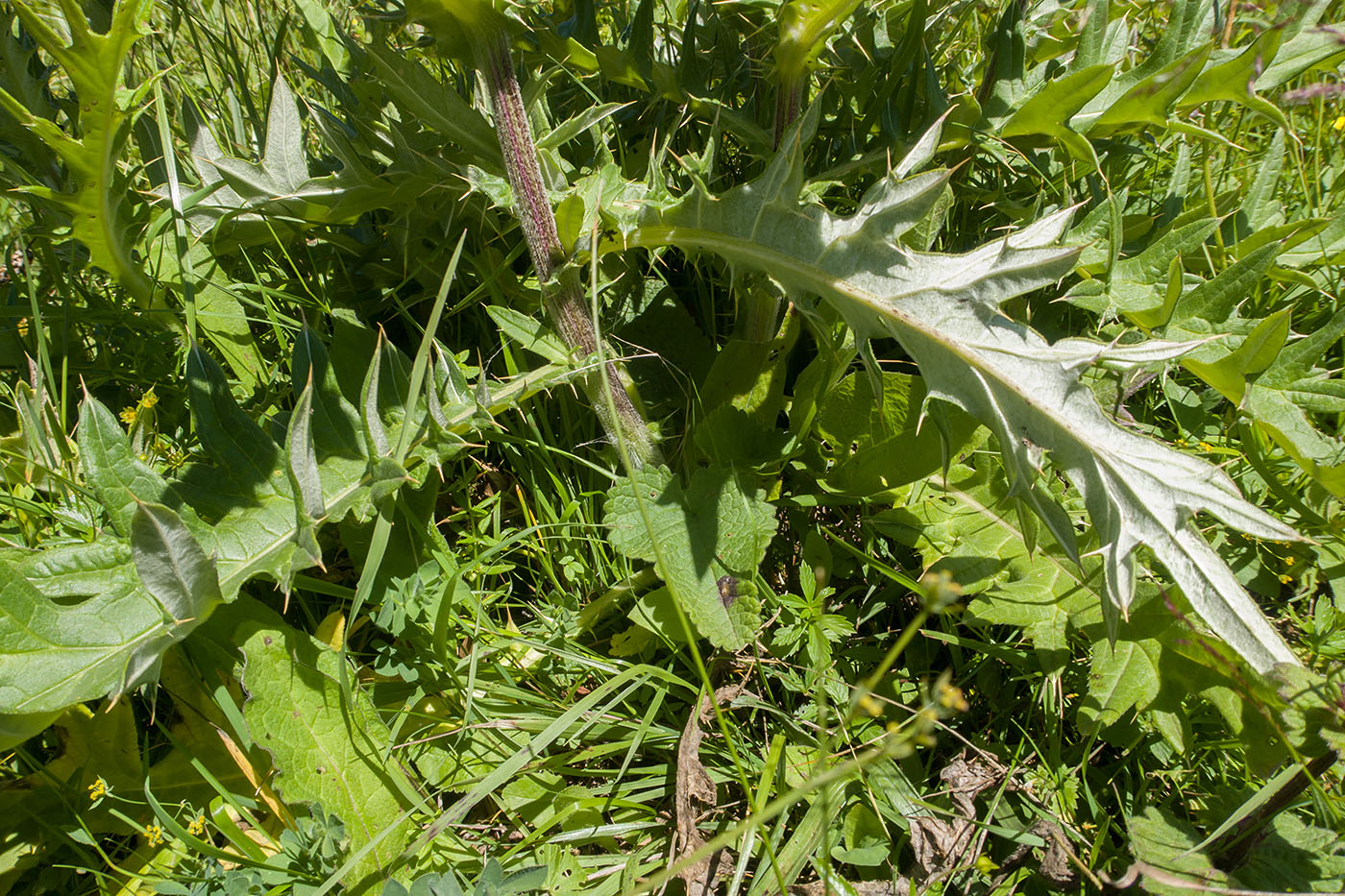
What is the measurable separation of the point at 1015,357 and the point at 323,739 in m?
1.52

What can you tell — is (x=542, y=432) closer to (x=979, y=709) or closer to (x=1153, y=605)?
(x=979, y=709)

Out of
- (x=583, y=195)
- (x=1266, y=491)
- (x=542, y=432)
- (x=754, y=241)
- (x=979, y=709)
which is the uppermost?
(x=583, y=195)

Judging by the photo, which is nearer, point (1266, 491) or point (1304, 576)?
point (1304, 576)

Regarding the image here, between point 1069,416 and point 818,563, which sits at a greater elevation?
point 1069,416

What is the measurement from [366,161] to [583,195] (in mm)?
789

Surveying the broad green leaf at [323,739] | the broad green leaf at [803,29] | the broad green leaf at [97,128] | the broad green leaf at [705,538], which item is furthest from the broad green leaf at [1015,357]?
the broad green leaf at [323,739]

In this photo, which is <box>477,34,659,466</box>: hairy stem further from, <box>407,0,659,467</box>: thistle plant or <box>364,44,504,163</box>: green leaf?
<box>364,44,504,163</box>: green leaf

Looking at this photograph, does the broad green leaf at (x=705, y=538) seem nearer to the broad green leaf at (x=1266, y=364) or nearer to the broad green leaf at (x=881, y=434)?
the broad green leaf at (x=881, y=434)

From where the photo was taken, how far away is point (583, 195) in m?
1.73

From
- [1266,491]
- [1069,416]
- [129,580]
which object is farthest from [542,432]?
[1266,491]

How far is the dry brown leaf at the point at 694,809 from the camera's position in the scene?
155 cm

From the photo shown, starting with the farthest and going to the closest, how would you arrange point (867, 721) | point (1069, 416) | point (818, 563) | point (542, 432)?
point (542, 432) → point (818, 563) → point (867, 721) → point (1069, 416)

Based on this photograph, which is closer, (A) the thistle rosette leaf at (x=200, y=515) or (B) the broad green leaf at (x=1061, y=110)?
(A) the thistle rosette leaf at (x=200, y=515)

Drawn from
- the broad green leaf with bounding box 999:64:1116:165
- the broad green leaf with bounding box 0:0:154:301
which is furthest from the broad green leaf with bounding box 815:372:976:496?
the broad green leaf with bounding box 0:0:154:301
